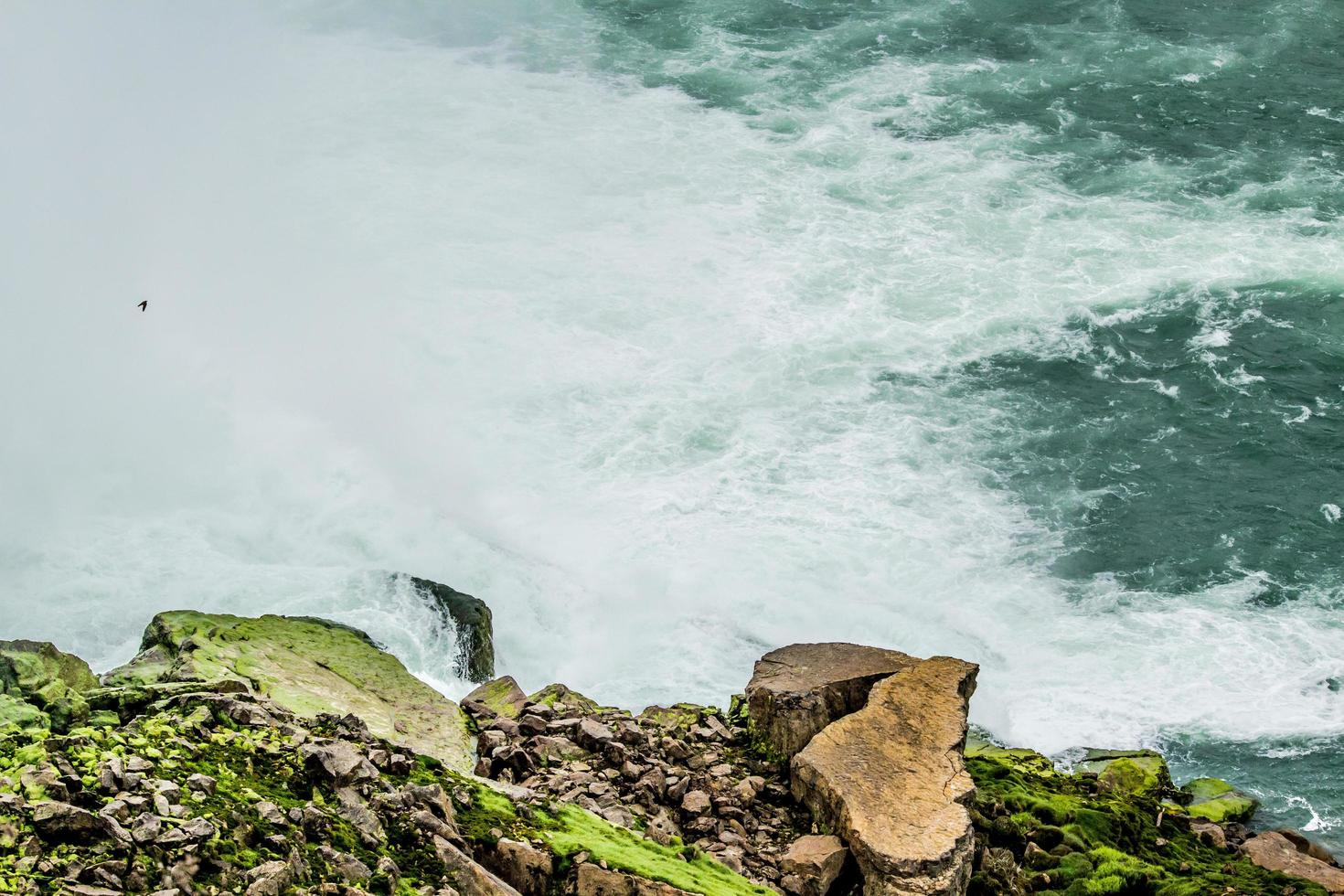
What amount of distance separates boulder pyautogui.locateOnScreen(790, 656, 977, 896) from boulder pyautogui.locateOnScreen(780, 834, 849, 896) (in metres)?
0.19

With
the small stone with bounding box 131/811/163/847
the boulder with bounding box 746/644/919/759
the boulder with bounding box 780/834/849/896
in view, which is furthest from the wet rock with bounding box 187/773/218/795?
the boulder with bounding box 746/644/919/759

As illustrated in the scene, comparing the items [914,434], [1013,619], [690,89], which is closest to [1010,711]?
[1013,619]

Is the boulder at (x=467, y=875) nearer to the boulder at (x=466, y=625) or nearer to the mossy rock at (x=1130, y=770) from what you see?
the boulder at (x=466, y=625)

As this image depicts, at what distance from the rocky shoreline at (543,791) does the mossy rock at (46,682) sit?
32 mm

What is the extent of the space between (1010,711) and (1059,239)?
1754 centimetres

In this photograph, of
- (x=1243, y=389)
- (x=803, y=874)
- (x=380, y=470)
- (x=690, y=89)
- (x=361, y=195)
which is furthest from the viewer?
(x=690, y=89)

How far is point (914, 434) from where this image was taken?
29.2 m

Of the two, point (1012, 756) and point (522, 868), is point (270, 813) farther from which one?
point (1012, 756)

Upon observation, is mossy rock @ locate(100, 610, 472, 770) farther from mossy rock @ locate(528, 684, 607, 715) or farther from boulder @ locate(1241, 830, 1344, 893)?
boulder @ locate(1241, 830, 1344, 893)

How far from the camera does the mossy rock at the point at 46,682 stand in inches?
495

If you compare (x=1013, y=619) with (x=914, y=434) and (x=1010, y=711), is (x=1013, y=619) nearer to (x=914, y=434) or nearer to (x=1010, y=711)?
(x=1010, y=711)

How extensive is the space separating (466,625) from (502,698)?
3.39 meters

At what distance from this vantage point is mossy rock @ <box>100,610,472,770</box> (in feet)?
48.7

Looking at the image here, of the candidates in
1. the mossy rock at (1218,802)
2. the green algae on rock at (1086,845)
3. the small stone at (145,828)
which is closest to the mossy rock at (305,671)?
the small stone at (145,828)
